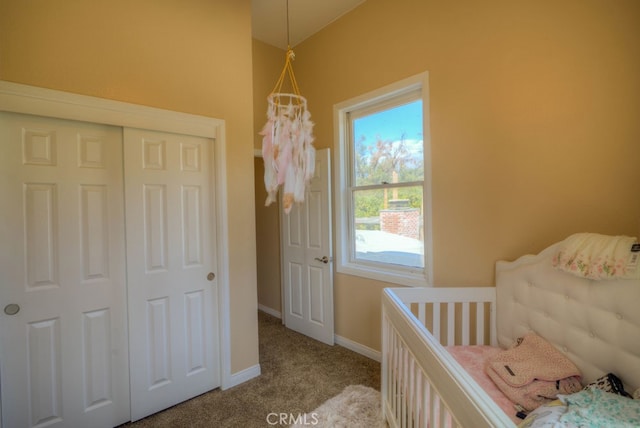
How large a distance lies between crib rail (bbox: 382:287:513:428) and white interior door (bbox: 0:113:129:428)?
1.69 m

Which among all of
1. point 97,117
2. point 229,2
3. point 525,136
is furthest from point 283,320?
point 229,2

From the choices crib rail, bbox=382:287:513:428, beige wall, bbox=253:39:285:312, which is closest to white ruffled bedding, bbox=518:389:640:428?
crib rail, bbox=382:287:513:428

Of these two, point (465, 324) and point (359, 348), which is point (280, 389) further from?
point (465, 324)

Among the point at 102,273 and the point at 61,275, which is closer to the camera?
the point at 61,275

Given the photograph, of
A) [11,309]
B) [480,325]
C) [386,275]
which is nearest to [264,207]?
[386,275]

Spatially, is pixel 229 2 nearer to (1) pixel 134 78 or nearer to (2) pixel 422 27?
(1) pixel 134 78

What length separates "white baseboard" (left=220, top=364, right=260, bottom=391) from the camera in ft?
7.23

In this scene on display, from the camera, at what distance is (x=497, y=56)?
1863mm

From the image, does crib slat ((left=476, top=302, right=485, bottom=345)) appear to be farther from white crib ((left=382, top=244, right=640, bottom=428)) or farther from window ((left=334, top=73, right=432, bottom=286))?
window ((left=334, top=73, right=432, bottom=286))

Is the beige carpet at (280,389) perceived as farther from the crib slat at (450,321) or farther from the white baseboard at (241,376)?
the crib slat at (450,321)

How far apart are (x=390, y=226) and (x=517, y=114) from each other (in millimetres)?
1269

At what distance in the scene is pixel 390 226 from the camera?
A: 2633 mm

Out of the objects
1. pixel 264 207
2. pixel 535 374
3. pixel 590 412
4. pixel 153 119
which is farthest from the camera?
pixel 264 207

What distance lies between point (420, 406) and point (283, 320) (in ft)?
8.09
